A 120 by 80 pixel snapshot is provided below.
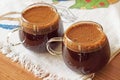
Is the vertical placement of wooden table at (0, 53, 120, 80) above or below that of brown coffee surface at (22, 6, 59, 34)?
below

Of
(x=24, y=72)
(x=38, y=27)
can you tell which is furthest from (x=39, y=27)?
(x=24, y=72)

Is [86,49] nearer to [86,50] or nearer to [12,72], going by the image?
[86,50]

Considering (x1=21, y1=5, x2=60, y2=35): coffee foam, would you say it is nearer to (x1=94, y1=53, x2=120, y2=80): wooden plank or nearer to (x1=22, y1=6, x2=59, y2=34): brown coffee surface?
(x1=22, y1=6, x2=59, y2=34): brown coffee surface

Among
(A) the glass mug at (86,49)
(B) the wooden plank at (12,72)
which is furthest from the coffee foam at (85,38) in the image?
(B) the wooden plank at (12,72)

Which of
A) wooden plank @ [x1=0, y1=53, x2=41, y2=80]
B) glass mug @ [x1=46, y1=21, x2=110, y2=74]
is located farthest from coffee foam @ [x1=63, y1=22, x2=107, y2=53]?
wooden plank @ [x1=0, y1=53, x2=41, y2=80]

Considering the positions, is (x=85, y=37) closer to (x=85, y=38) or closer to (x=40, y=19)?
(x=85, y=38)

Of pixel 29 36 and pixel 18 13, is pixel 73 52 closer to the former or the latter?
pixel 29 36
